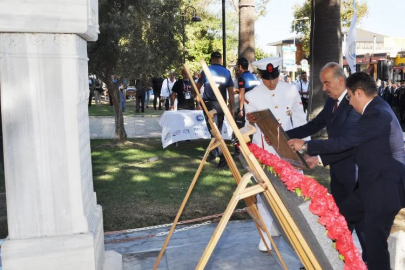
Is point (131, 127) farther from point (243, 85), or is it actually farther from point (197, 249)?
point (197, 249)

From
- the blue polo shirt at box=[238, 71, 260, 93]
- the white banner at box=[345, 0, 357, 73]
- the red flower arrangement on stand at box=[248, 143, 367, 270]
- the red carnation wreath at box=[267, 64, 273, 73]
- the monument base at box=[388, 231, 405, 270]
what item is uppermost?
the white banner at box=[345, 0, 357, 73]

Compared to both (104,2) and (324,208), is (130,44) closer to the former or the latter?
(104,2)

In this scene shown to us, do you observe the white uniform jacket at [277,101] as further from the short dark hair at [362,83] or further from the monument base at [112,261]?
the monument base at [112,261]

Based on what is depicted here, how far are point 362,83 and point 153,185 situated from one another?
16.8 feet

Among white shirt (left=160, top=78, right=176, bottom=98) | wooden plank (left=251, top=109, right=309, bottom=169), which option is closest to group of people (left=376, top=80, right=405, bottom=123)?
white shirt (left=160, top=78, right=176, bottom=98)

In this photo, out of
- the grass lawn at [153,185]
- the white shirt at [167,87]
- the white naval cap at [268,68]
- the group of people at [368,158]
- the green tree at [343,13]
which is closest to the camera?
the group of people at [368,158]

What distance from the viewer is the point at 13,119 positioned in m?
3.55

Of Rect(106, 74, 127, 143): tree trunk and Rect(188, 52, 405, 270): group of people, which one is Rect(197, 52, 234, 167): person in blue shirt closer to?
Rect(106, 74, 127, 143): tree trunk

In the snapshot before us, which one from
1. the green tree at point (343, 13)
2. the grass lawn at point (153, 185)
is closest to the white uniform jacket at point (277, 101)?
the grass lawn at point (153, 185)

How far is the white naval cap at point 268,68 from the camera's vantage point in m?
5.82

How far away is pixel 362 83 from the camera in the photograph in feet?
14.3

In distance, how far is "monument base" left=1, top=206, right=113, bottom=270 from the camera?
11.9ft

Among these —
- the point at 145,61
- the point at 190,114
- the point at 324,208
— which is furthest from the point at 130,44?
the point at 324,208

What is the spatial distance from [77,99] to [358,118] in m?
2.33
